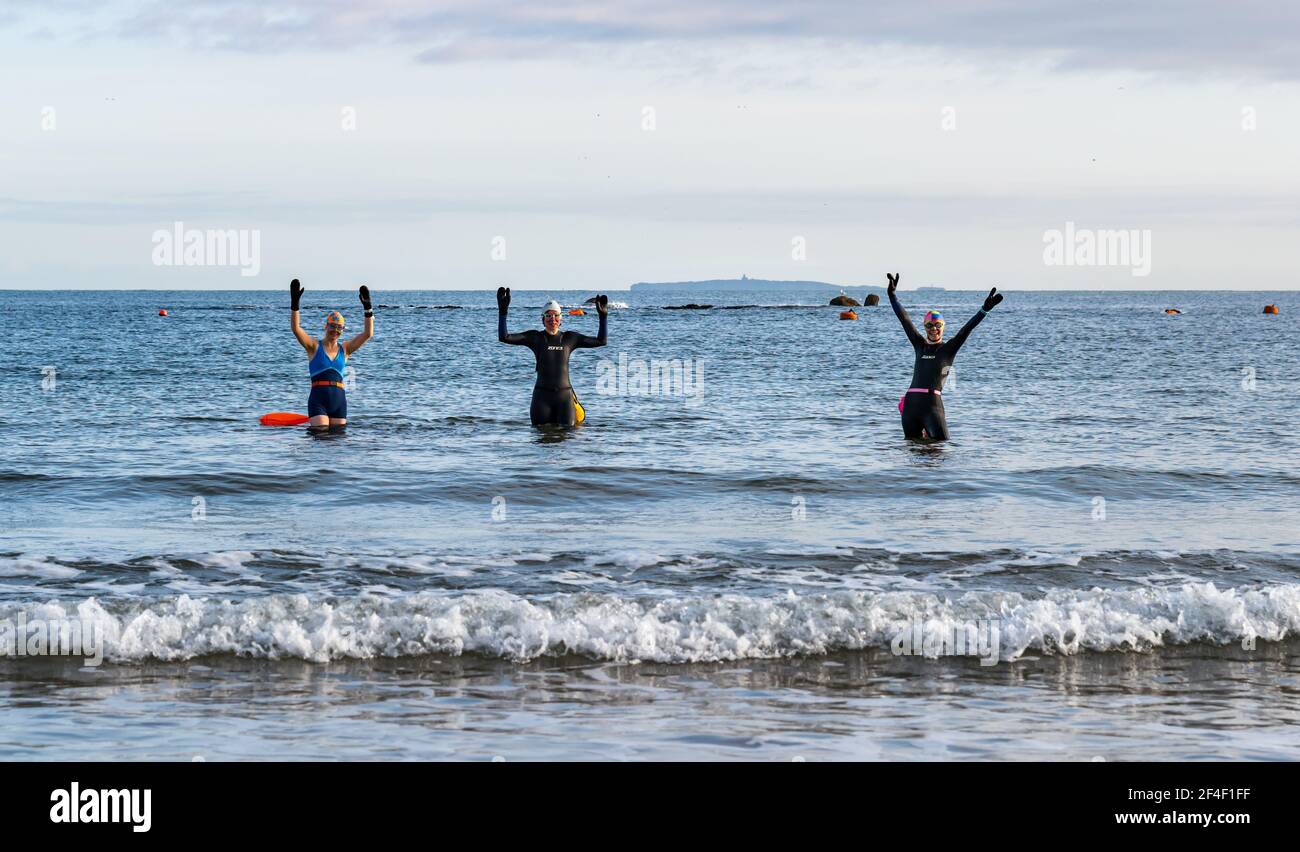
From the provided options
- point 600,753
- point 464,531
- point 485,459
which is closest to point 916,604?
point 600,753

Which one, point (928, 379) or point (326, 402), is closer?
point (928, 379)

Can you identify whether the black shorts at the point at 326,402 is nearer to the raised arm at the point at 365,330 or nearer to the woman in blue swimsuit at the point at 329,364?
the woman in blue swimsuit at the point at 329,364

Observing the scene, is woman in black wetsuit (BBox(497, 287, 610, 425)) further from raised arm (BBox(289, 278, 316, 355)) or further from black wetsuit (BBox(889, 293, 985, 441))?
black wetsuit (BBox(889, 293, 985, 441))

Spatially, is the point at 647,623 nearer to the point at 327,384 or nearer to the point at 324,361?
the point at 324,361

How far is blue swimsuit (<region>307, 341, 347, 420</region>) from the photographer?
63.8 feet

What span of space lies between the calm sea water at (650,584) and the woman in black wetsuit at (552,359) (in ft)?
1.84

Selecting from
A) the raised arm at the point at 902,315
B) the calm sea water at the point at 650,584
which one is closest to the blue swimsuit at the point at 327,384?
the calm sea water at the point at 650,584

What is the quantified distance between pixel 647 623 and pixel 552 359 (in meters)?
10.9

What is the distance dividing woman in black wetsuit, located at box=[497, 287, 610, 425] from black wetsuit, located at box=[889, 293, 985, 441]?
4.56 metres

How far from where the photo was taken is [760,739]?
685cm

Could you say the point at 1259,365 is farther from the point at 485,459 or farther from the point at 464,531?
the point at 464,531

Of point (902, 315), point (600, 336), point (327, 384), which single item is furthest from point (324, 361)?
point (902, 315)

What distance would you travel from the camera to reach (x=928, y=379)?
19.0m

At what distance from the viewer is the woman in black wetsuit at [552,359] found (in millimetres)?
18828
